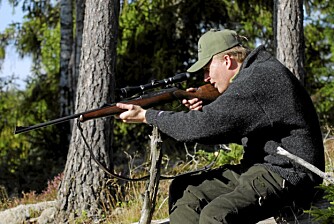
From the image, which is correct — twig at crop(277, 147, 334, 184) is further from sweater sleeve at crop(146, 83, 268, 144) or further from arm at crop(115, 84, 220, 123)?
arm at crop(115, 84, 220, 123)

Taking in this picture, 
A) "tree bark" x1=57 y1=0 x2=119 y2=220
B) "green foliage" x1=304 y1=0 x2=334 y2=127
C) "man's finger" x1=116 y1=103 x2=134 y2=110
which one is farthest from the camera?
"green foliage" x1=304 y1=0 x2=334 y2=127

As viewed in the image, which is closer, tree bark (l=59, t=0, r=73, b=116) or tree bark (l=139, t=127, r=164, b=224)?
tree bark (l=139, t=127, r=164, b=224)

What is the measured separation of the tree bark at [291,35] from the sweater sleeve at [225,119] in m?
5.51

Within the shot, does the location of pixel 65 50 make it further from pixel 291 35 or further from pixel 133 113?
pixel 133 113

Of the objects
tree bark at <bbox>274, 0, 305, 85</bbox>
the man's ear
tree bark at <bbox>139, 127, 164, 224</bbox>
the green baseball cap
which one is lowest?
tree bark at <bbox>139, 127, 164, 224</bbox>

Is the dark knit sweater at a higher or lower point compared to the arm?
lower

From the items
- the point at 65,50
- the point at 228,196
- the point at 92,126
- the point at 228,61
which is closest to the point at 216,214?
the point at 228,196

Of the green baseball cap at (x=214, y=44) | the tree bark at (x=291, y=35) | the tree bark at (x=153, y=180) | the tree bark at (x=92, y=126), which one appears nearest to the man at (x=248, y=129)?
the green baseball cap at (x=214, y=44)

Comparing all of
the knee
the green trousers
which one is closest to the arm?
the green trousers

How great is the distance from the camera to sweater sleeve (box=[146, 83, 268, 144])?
13.9ft

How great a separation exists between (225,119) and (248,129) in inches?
7.2

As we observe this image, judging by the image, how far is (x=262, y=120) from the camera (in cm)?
429

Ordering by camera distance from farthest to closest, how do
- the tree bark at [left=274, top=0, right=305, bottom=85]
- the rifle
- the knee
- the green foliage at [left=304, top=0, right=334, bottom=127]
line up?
the green foliage at [left=304, top=0, right=334, bottom=127] → the tree bark at [left=274, top=0, right=305, bottom=85] → the rifle → the knee

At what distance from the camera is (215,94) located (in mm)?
4887
